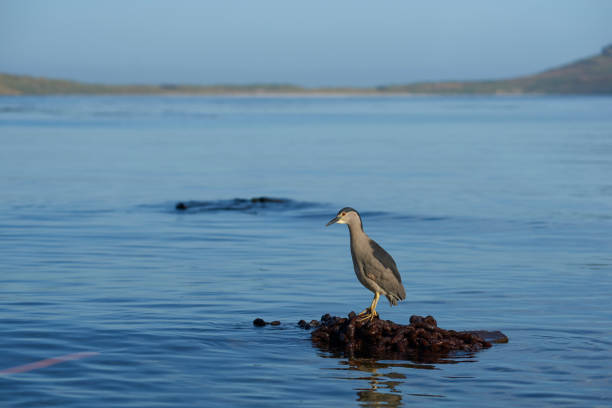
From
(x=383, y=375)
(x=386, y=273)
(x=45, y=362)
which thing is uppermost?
(x=386, y=273)

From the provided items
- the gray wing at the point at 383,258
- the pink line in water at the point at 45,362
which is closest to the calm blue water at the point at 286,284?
the pink line in water at the point at 45,362

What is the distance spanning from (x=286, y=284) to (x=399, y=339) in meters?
4.72

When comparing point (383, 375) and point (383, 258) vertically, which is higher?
point (383, 258)

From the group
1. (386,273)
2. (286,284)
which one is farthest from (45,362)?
(286,284)

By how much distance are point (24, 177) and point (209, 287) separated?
82.2 ft

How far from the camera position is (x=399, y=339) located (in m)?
11.5

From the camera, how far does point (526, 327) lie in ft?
42.1

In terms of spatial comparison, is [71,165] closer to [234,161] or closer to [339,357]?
[234,161]

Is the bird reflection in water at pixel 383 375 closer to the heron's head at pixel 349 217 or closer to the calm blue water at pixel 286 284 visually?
the calm blue water at pixel 286 284

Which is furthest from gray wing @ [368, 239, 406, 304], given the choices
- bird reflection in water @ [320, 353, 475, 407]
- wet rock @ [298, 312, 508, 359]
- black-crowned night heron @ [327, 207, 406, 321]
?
bird reflection in water @ [320, 353, 475, 407]

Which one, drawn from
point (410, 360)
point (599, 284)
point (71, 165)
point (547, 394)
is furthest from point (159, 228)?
point (71, 165)

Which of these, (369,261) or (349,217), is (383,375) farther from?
(349,217)

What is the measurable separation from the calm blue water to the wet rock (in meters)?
0.27

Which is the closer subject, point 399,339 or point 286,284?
point 399,339
